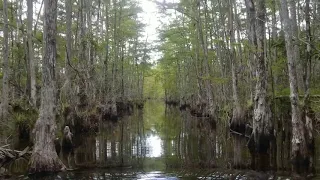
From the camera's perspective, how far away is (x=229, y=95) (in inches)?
822

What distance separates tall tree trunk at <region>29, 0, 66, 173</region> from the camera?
7793 mm

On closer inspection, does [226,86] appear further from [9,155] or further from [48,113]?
[9,155]

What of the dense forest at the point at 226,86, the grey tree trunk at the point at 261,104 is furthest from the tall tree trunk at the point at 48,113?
the grey tree trunk at the point at 261,104

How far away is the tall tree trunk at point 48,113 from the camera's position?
7.79 metres

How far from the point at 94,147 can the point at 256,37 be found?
21.8ft

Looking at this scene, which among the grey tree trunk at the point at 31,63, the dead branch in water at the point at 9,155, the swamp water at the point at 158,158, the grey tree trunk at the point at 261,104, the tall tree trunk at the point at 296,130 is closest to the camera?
the swamp water at the point at 158,158

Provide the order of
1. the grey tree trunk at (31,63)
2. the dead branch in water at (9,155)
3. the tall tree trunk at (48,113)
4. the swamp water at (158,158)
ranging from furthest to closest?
1. the grey tree trunk at (31,63)
2. the dead branch in water at (9,155)
3. the tall tree trunk at (48,113)
4. the swamp water at (158,158)

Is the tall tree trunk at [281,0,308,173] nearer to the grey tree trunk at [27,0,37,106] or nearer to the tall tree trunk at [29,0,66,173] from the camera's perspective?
the tall tree trunk at [29,0,66,173]

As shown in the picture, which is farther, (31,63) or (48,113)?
(31,63)

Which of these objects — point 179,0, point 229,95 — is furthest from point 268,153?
point 179,0

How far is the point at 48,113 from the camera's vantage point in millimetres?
8227

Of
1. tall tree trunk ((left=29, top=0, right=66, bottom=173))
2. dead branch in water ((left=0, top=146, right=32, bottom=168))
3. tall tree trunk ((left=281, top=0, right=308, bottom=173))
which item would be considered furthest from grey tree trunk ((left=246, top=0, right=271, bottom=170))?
dead branch in water ((left=0, top=146, right=32, bottom=168))

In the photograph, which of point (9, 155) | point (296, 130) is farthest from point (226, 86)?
point (9, 155)

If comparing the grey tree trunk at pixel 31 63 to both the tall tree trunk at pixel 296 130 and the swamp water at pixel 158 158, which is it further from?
the tall tree trunk at pixel 296 130
